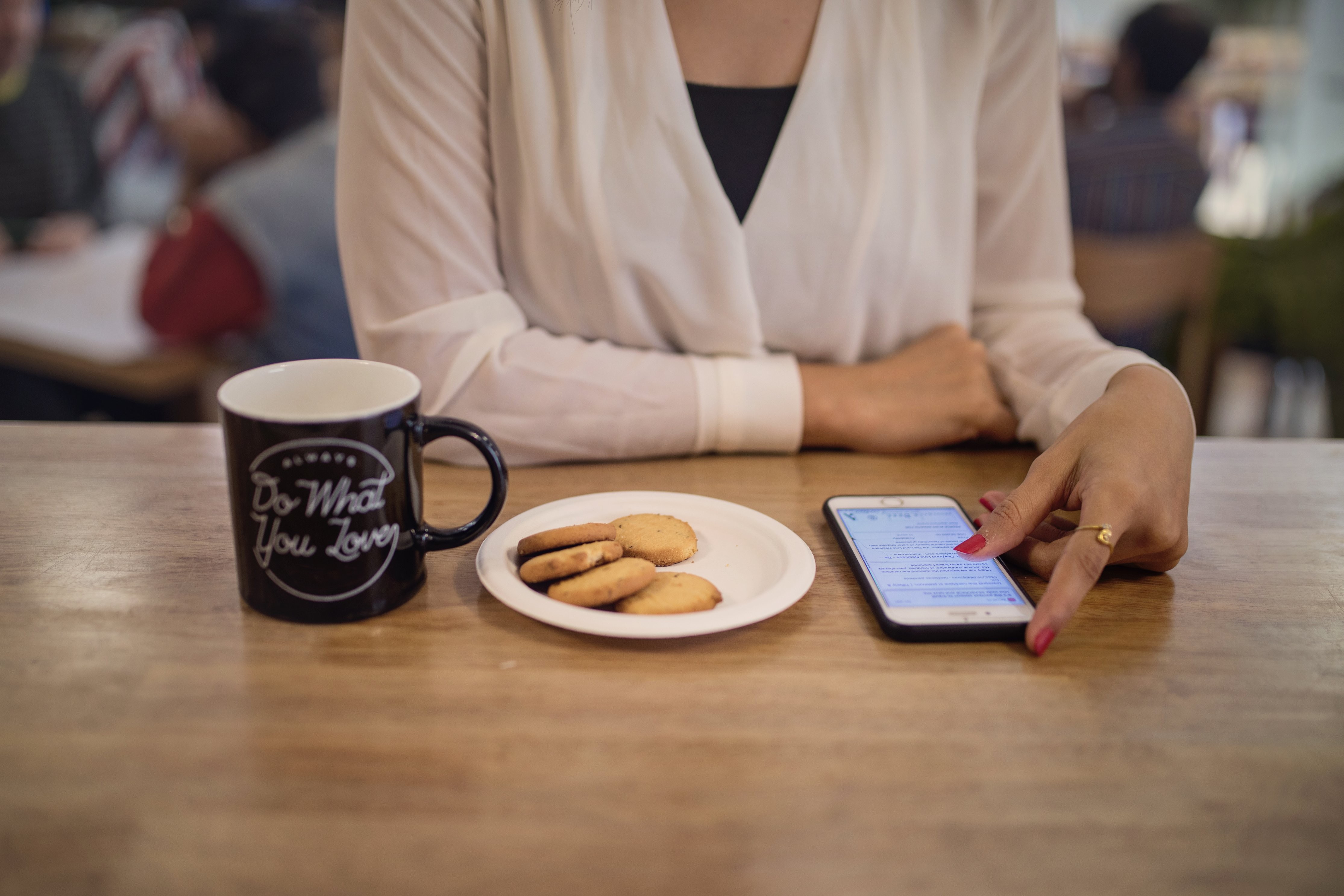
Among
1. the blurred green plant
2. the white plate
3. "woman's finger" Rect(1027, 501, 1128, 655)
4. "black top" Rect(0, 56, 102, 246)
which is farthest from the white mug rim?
"black top" Rect(0, 56, 102, 246)

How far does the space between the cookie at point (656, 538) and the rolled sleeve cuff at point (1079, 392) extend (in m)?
0.35

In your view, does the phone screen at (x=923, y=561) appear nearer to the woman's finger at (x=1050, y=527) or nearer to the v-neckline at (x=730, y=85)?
the woman's finger at (x=1050, y=527)

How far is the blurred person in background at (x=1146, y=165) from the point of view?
249 cm

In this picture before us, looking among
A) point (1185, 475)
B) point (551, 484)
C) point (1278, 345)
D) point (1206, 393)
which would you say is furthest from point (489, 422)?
point (1278, 345)

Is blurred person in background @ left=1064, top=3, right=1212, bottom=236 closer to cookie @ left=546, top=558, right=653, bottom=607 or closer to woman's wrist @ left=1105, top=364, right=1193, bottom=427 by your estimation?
woman's wrist @ left=1105, top=364, right=1193, bottom=427

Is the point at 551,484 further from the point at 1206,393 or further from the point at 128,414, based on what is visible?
the point at 1206,393


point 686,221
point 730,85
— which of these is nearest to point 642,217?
point 686,221

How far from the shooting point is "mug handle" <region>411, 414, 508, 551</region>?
0.58 m

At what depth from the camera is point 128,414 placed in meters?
2.36

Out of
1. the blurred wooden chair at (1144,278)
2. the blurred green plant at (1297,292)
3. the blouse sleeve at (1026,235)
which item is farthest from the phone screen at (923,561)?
the blurred green plant at (1297,292)

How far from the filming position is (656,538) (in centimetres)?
64

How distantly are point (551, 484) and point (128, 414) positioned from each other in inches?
79.4

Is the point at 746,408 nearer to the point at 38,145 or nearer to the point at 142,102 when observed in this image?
the point at 38,145

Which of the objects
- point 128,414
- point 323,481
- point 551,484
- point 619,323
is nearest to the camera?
point 323,481
